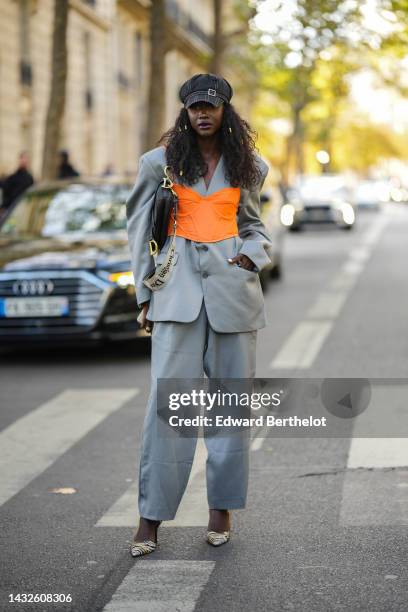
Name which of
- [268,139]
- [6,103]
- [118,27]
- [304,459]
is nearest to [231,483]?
[304,459]

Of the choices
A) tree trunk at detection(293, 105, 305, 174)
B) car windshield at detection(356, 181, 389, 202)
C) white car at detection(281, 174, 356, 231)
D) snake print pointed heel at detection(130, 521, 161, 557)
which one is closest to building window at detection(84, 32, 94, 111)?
white car at detection(281, 174, 356, 231)

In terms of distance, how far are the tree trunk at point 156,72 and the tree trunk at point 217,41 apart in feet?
19.3

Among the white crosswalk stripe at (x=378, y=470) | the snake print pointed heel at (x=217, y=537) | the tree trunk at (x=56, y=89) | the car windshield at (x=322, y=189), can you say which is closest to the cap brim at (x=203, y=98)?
the snake print pointed heel at (x=217, y=537)

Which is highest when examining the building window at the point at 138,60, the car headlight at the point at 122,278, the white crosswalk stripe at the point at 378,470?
the building window at the point at 138,60

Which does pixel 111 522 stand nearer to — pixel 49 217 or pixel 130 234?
pixel 130 234

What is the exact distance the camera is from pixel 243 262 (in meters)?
4.60

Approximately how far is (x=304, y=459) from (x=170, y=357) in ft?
6.15

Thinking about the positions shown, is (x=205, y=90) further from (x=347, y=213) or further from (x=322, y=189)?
(x=322, y=189)

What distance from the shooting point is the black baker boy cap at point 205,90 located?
177 inches

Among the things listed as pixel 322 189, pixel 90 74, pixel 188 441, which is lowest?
pixel 188 441

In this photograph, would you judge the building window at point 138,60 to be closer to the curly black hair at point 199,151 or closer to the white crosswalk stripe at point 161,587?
the curly black hair at point 199,151

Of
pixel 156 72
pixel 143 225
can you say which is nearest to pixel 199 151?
pixel 143 225
